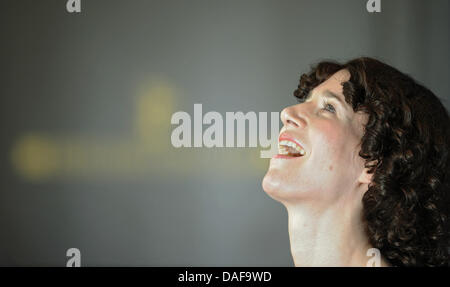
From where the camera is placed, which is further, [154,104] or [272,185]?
[154,104]

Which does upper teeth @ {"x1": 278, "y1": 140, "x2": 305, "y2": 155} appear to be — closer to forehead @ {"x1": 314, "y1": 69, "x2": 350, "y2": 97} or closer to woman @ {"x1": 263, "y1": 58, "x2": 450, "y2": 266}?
woman @ {"x1": 263, "y1": 58, "x2": 450, "y2": 266}

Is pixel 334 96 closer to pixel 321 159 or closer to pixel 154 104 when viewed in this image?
pixel 321 159

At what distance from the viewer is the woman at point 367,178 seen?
1131 millimetres

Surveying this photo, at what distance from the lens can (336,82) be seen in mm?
1285

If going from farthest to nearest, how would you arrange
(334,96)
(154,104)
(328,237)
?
(154,104) < (334,96) < (328,237)

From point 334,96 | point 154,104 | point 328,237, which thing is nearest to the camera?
point 328,237

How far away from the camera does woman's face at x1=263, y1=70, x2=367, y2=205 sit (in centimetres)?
113

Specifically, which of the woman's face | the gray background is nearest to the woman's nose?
the woman's face

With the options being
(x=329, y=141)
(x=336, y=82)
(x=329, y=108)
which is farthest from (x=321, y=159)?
(x=336, y=82)

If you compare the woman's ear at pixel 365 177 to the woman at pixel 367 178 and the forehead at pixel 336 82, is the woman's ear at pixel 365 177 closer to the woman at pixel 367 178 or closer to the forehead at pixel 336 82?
the woman at pixel 367 178

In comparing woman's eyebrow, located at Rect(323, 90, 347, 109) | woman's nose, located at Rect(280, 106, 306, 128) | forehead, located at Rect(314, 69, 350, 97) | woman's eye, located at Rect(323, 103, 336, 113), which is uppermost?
forehead, located at Rect(314, 69, 350, 97)

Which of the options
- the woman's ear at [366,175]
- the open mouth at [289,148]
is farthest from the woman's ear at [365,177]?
the open mouth at [289,148]

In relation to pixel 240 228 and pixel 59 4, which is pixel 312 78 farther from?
pixel 59 4

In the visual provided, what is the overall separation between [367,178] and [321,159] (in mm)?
126
